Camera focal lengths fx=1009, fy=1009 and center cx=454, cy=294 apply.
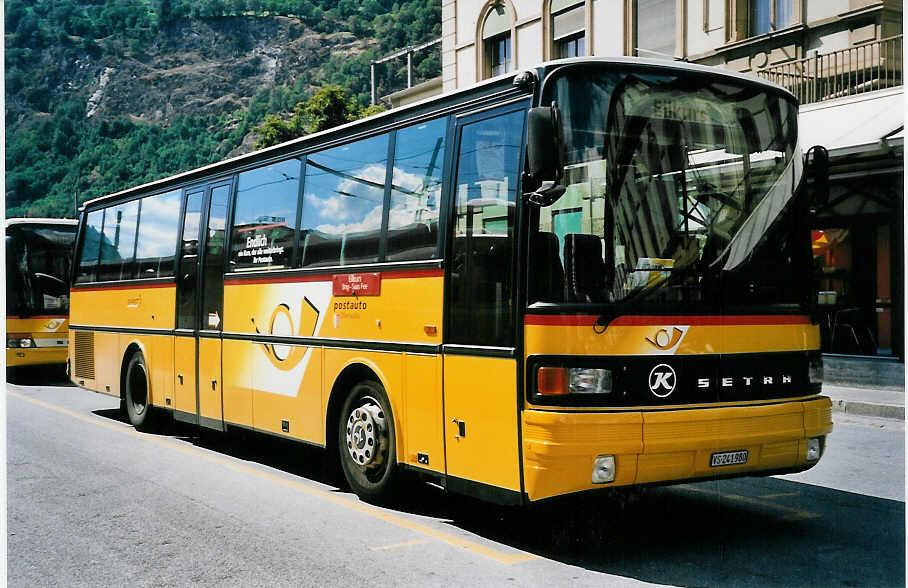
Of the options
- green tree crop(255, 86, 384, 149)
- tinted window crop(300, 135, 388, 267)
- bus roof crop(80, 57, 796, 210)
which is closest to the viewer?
bus roof crop(80, 57, 796, 210)

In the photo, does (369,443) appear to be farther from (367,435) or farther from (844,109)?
(844,109)

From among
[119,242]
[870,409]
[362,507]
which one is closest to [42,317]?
[119,242]

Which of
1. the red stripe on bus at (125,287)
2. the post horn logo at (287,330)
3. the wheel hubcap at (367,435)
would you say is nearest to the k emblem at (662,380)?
the wheel hubcap at (367,435)

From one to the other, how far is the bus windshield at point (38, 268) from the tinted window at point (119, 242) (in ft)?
18.4

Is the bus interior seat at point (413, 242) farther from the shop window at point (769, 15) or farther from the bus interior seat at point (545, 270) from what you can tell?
the shop window at point (769, 15)

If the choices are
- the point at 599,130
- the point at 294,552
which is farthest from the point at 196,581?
the point at 599,130

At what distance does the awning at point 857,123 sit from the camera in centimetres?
1548

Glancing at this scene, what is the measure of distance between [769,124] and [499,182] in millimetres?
1914

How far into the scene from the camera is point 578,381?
233 inches

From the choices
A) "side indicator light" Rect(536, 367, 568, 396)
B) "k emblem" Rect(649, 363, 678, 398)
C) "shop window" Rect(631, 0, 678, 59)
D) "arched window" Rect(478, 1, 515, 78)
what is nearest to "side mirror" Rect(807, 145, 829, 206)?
"k emblem" Rect(649, 363, 678, 398)

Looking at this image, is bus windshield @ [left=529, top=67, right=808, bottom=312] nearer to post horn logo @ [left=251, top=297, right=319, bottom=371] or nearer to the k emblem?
the k emblem

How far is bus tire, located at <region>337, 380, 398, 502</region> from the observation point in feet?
24.9

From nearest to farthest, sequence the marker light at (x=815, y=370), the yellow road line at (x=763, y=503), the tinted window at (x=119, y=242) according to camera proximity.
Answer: the marker light at (x=815, y=370) < the yellow road line at (x=763, y=503) < the tinted window at (x=119, y=242)

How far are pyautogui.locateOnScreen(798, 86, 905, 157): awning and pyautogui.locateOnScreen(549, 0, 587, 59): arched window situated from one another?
7.66m
